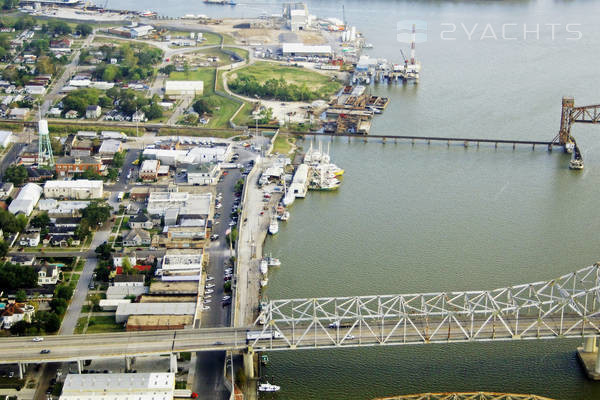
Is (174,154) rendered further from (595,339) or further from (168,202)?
(595,339)

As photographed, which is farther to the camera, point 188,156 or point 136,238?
point 188,156

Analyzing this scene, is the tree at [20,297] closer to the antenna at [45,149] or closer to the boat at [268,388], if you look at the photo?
the boat at [268,388]

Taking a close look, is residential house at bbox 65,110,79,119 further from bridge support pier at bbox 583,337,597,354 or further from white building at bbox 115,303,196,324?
bridge support pier at bbox 583,337,597,354

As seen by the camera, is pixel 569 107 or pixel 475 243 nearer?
pixel 475 243

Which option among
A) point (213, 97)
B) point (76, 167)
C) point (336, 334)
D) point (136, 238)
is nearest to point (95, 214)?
point (136, 238)

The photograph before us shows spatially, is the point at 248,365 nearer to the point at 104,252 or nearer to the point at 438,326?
the point at 438,326

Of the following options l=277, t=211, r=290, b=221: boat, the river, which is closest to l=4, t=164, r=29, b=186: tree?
l=277, t=211, r=290, b=221: boat

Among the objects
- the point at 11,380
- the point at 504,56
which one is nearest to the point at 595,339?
the point at 11,380
